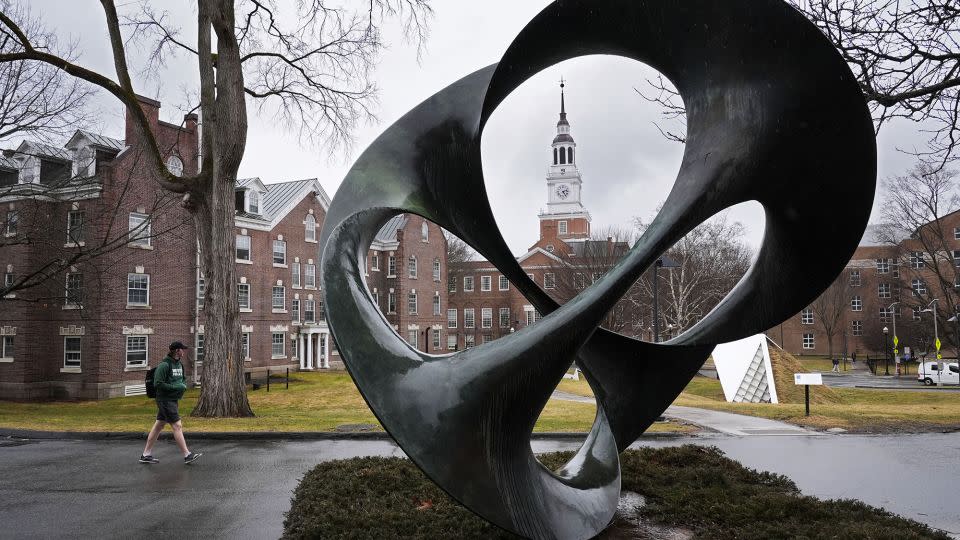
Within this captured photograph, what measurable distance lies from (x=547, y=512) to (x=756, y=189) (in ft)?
10.6

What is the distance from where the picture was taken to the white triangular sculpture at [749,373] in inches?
982

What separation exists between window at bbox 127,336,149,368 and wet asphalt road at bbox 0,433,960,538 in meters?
18.4

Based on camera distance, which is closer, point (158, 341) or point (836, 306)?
point (158, 341)

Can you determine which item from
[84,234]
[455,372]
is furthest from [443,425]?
[84,234]

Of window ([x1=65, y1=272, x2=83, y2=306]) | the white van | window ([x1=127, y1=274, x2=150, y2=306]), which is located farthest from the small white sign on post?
window ([x1=127, y1=274, x2=150, y2=306])

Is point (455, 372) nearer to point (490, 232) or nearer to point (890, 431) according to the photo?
point (490, 232)

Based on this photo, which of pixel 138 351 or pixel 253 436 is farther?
pixel 138 351

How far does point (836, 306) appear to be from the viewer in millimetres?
64938

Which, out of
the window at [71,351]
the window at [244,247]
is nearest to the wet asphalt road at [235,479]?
the window at [71,351]

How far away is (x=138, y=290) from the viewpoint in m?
31.1

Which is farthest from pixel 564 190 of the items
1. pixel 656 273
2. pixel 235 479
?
pixel 235 479

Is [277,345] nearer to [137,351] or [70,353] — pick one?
[137,351]

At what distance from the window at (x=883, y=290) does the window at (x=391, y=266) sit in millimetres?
49432

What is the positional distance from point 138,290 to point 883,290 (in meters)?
67.2
